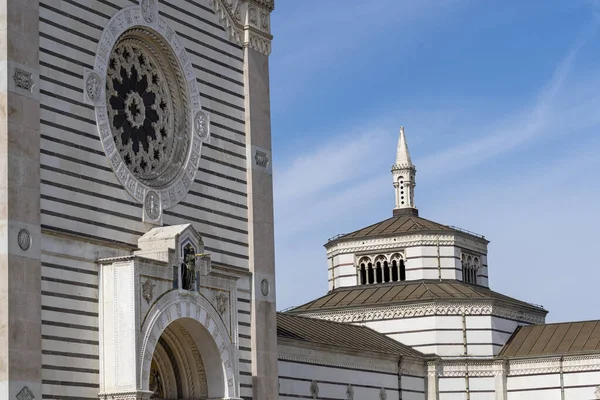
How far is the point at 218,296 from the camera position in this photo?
28.9 m

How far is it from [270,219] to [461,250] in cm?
2093

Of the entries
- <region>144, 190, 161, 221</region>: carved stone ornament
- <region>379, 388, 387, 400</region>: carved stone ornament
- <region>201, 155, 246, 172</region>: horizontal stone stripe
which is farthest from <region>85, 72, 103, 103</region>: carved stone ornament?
<region>379, 388, 387, 400</region>: carved stone ornament

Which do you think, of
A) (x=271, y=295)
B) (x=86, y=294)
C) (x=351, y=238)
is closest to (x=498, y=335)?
(x=351, y=238)

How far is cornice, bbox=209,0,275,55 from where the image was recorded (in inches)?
1251

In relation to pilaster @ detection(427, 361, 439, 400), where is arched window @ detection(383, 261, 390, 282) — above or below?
above

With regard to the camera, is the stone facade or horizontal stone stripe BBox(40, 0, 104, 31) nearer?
the stone facade

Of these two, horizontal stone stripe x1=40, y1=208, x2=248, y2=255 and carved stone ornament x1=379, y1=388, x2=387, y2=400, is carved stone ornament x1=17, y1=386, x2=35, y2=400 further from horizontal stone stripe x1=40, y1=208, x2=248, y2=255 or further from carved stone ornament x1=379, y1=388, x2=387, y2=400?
carved stone ornament x1=379, y1=388, x2=387, y2=400

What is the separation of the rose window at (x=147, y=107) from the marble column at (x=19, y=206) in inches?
119

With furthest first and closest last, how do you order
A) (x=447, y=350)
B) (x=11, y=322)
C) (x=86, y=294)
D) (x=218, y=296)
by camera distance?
(x=447, y=350) → (x=218, y=296) → (x=86, y=294) → (x=11, y=322)

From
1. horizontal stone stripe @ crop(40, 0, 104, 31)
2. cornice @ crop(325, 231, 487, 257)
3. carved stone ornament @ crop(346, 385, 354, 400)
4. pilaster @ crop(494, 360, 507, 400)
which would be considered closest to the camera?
horizontal stone stripe @ crop(40, 0, 104, 31)

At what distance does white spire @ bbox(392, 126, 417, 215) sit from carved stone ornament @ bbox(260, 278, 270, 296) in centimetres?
2323

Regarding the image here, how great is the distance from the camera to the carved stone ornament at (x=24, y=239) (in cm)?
2452

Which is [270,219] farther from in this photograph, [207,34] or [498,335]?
[498,335]

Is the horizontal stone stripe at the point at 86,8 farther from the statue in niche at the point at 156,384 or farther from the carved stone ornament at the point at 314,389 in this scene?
the carved stone ornament at the point at 314,389
